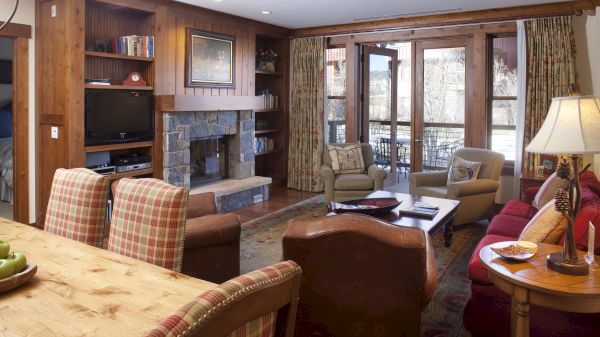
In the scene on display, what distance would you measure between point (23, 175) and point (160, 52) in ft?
6.43

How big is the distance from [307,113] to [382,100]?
3.85 ft

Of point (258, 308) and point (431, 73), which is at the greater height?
point (431, 73)

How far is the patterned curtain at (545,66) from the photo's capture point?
216 inches

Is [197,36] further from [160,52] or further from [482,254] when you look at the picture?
[482,254]

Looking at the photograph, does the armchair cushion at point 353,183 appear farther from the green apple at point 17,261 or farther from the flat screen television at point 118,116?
the green apple at point 17,261

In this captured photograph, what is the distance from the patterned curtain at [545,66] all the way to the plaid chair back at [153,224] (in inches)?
193

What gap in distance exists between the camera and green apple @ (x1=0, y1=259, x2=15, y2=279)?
5.04ft

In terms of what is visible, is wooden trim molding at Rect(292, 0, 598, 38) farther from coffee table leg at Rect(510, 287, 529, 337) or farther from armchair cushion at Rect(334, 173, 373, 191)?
coffee table leg at Rect(510, 287, 529, 337)

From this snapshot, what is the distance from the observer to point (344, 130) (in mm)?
7590

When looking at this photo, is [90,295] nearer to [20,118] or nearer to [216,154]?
[20,118]

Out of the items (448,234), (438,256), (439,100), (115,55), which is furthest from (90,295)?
(439,100)

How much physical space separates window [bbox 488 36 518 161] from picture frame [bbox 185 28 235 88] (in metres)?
3.43

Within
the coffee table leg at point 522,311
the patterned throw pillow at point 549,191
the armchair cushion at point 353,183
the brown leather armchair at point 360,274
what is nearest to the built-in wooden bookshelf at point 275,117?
the armchair cushion at point 353,183

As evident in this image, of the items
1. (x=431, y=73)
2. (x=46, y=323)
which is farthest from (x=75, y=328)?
(x=431, y=73)
